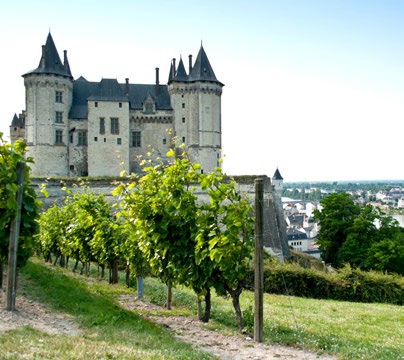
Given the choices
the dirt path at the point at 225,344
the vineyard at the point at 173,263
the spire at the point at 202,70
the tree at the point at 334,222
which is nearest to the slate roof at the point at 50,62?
the spire at the point at 202,70

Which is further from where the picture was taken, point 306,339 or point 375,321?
point 375,321

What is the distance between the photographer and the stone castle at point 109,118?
43.0 meters

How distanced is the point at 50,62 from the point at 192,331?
135ft

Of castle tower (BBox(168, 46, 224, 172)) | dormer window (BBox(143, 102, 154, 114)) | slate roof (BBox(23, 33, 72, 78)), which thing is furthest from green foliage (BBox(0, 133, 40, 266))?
dormer window (BBox(143, 102, 154, 114))

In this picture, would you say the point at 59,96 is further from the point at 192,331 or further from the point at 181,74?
the point at 192,331

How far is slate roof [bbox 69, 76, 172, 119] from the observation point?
149ft

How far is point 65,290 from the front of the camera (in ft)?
34.1

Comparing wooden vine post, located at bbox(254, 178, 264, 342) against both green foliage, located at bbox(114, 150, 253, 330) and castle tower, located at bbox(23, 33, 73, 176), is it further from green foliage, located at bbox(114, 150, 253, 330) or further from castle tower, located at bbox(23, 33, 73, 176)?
castle tower, located at bbox(23, 33, 73, 176)

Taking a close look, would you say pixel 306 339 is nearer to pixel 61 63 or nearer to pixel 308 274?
pixel 308 274

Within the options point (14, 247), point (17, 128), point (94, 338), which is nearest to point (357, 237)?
point (14, 247)

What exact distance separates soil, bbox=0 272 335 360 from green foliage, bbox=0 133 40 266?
1071 mm

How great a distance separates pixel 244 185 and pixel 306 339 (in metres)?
27.7

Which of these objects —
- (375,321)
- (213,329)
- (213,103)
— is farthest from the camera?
(213,103)

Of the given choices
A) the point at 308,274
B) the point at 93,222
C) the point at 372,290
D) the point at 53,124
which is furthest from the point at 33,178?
the point at 372,290
